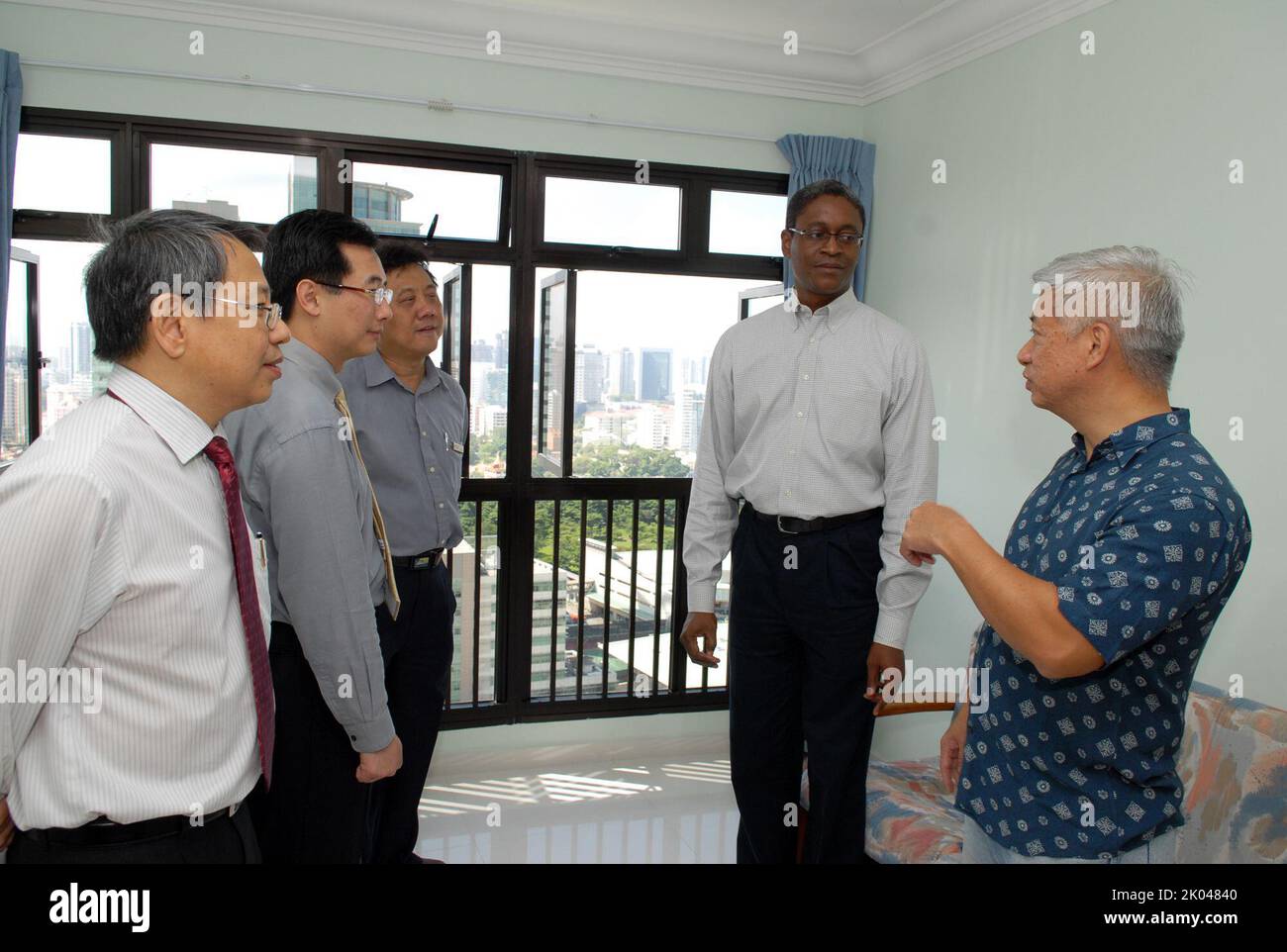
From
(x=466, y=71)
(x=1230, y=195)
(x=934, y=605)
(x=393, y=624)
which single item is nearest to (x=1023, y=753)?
(x=393, y=624)

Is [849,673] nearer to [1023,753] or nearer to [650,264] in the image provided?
[1023,753]

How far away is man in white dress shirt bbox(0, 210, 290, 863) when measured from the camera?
1027 mm

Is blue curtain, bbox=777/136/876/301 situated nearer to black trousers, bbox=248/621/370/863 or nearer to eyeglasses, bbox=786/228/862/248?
eyeglasses, bbox=786/228/862/248

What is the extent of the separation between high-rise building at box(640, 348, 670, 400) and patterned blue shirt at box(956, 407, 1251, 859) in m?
2.66

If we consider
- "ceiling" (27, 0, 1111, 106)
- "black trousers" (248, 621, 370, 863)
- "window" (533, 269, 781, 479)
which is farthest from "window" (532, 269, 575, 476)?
"black trousers" (248, 621, 370, 863)

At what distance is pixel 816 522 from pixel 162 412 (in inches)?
55.8

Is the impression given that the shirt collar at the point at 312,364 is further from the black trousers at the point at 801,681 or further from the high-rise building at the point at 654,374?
the high-rise building at the point at 654,374

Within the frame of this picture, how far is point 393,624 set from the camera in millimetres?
2295

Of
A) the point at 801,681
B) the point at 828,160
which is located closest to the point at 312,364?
the point at 801,681

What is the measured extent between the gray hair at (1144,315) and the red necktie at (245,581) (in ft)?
3.80

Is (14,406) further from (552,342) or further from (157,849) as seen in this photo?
(157,849)

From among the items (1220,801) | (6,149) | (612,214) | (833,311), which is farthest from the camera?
(612,214)

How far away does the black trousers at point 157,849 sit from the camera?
1.09 metres

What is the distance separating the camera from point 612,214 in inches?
153
